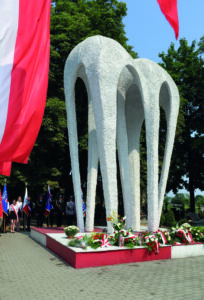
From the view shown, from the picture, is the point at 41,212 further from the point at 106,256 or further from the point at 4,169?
the point at 4,169

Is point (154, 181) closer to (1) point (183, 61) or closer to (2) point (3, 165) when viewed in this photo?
(2) point (3, 165)

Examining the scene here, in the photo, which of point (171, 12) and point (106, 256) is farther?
point (106, 256)

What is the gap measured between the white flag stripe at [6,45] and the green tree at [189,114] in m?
25.0

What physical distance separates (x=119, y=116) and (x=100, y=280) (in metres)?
8.14

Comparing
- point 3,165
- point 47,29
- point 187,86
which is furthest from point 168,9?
point 187,86

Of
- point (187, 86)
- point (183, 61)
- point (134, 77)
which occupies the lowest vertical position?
point (134, 77)

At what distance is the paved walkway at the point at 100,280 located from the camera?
18.2 feet

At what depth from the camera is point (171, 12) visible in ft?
16.8

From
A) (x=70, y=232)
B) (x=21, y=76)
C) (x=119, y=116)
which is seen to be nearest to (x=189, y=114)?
(x=119, y=116)

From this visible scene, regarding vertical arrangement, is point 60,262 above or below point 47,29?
below

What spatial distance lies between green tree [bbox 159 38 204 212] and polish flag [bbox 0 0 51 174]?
24739mm

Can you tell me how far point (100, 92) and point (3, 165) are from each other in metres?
5.71

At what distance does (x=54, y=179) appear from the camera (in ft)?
66.8

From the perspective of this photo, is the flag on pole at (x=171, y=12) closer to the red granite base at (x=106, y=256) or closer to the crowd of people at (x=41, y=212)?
the red granite base at (x=106, y=256)
